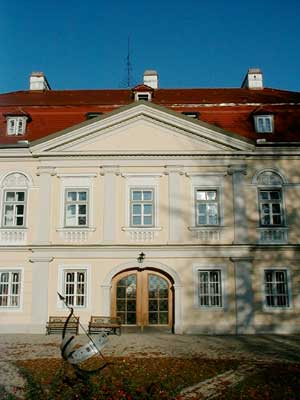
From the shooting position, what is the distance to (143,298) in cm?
1920

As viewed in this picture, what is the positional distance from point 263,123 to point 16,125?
10762 millimetres

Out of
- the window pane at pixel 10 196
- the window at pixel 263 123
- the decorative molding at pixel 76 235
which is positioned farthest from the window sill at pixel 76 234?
the window at pixel 263 123

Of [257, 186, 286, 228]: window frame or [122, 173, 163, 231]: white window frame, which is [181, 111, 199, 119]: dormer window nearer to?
[122, 173, 163, 231]: white window frame

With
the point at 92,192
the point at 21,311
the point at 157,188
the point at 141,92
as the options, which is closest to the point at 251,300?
the point at 157,188

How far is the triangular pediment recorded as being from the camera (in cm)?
1992

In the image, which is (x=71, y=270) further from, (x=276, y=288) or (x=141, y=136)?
(x=276, y=288)

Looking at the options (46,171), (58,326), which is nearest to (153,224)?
(46,171)

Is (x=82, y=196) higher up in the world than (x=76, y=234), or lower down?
higher up

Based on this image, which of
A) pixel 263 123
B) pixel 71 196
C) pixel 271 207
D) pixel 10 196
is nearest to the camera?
pixel 271 207

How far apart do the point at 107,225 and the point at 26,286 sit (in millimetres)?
3931

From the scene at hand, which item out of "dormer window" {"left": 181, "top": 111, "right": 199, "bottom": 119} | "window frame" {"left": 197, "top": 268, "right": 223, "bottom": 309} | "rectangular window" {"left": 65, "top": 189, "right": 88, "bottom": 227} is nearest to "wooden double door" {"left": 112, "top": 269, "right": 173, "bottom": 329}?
"window frame" {"left": 197, "top": 268, "right": 223, "bottom": 309}

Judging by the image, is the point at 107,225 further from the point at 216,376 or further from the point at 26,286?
the point at 216,376

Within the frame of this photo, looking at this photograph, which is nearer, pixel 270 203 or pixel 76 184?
pixel 270 203

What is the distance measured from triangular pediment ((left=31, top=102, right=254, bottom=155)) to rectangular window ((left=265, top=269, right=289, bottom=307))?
511cm
